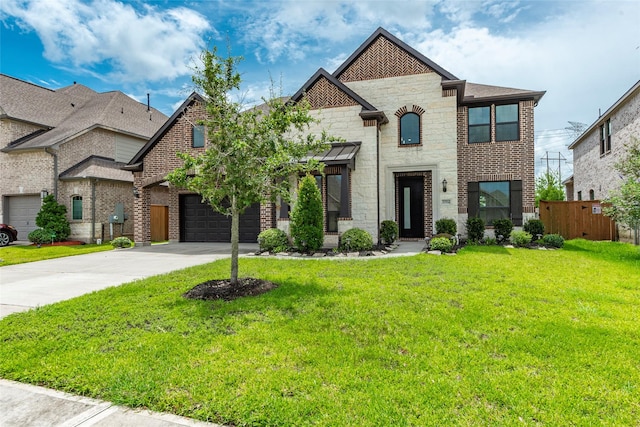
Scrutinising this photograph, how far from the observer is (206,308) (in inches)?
196

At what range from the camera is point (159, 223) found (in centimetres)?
1730

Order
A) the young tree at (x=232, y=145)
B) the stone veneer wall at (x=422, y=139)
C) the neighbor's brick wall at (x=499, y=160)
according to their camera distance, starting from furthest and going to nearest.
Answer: the neighbor's brick wall at (x=499, y=160) < the stone veneer wall at (x=422, y=139) < the young tree at (x=232, y=145)

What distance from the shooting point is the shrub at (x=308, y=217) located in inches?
413

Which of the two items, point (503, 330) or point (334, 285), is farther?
point (334, 285)

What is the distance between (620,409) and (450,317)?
201 centimetres

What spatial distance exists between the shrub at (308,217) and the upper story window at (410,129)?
4.96 metres

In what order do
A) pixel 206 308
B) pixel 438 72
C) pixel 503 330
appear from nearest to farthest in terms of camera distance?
1. pixel 503 330
2. pixel 206 308
3. pixel 438 72

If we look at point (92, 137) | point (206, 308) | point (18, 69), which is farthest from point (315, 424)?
point (18, 69)

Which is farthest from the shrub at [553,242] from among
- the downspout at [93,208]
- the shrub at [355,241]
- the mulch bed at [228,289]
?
the downspout at [93,208]

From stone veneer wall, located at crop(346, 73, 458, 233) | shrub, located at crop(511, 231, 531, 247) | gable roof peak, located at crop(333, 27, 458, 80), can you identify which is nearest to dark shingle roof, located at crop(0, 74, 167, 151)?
gable roof peak, located at crop(333, 27, 458, 80)

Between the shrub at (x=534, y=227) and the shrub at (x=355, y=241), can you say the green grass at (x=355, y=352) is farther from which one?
the shrub at (x=534, y=227)

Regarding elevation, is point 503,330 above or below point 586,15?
below

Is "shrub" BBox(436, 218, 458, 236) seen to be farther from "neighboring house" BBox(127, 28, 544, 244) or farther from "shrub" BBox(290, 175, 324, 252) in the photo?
"shrub" BBox(290, 175, 324, 252)

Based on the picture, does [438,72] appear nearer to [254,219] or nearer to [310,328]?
[254,219]
